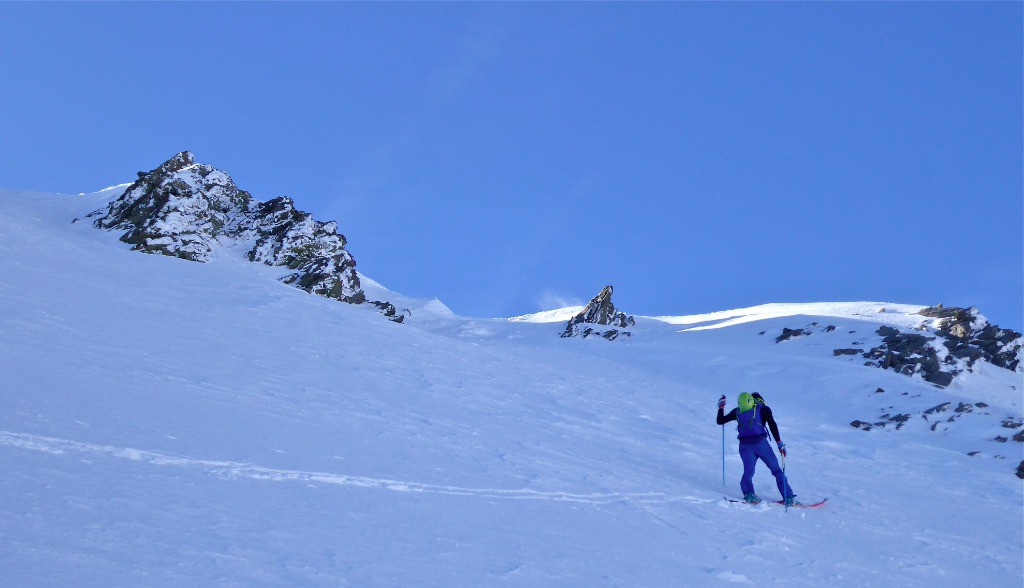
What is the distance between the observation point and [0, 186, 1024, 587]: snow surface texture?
249 inches

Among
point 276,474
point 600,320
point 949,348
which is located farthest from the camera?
point 600,320

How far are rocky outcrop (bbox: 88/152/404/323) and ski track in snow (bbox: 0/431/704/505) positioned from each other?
21.3 m

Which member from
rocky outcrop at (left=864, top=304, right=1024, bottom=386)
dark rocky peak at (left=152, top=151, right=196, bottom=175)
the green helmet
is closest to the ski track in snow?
the green helmet

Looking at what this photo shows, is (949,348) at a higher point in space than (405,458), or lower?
higher

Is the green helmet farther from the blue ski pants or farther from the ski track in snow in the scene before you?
the ski track in snow

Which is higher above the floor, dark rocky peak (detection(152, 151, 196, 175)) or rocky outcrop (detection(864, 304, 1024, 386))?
dark rocky peak (detection(152, 151, 196, 175))

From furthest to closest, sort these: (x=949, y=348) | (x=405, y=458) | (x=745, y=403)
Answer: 1. (x=949, y=348)
2. (x=745, y=403)
3. (x=405, y=458)

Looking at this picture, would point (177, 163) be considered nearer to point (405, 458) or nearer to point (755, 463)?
point (405, 458)

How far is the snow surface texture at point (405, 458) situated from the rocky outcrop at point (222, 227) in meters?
5.13

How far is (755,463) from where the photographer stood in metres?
11.3

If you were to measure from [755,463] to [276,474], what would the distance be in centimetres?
689

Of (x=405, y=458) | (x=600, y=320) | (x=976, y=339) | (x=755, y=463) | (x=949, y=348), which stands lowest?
(x=405, y=458)

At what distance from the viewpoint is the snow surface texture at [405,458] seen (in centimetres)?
634

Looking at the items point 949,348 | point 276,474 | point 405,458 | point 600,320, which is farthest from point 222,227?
point 949,348
